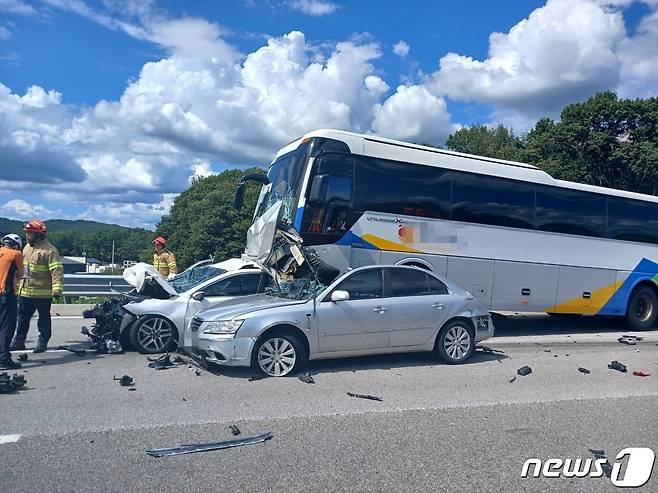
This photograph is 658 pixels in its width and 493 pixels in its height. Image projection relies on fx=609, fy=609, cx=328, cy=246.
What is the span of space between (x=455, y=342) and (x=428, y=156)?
463 cm

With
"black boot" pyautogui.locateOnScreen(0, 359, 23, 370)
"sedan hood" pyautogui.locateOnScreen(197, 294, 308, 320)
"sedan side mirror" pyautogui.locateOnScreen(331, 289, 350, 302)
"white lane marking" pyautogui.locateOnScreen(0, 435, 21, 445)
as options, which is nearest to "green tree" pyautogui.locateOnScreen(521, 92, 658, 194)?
"sedan side mirror" pyautogui.locateOnScreen(331, 289, 350, 302)

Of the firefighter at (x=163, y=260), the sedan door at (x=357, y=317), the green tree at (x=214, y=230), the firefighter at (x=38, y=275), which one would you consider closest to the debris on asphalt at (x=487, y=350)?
the sedan door at (x=357, y=317)

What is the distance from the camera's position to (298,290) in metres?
8.69

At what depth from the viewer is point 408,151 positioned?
12.1 m

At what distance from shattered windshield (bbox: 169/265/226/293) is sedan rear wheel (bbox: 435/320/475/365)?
379 centimetres

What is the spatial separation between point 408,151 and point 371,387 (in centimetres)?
606

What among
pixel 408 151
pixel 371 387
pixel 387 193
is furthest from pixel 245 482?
pixel 408 151

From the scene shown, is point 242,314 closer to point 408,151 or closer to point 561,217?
point 408,151

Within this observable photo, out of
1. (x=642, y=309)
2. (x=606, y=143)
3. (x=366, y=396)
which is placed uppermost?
(x=606, y=143)

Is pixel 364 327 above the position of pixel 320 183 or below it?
below

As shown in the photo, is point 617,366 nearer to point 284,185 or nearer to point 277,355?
point 277,355

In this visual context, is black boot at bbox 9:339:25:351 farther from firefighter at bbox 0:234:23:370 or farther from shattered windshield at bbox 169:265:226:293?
shattered windshield at bbox 169:265:226:293

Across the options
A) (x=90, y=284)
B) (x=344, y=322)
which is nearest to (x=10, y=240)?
(x=344, y=322)

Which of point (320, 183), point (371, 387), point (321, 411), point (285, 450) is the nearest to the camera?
point (285, 450)
